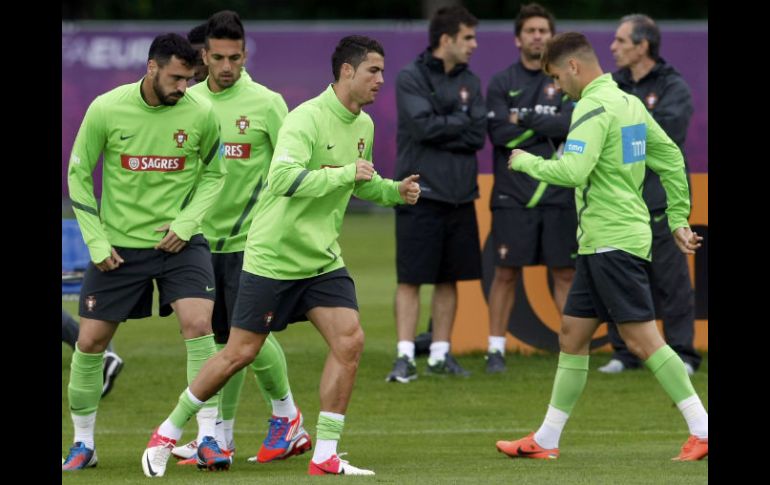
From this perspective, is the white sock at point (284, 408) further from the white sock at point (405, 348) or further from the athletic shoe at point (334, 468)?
the white sock at point (405, 348)

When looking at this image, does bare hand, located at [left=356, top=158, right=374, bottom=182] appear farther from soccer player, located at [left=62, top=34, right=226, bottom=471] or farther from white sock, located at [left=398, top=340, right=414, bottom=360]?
white sock, located at [left=398, top=340, right=414, bottom=360]

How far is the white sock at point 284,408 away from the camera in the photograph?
8.86 metres

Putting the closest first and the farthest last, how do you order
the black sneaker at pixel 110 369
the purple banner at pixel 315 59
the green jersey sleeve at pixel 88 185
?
1. the green jersey sleeve at pixel 88 185
2. the black sneaker at pixel 110 369
3. the purple banner at pixel 315 59

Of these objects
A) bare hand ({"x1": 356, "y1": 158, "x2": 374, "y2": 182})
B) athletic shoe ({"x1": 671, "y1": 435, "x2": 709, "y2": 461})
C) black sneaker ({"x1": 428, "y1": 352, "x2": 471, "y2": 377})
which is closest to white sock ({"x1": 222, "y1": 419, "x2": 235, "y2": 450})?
bare hand ({"x1": 356, "y1": 158, "x2": 374, "y2": 182})

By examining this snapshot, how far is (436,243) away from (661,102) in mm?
1985

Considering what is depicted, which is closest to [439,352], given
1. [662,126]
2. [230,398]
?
[662,126]

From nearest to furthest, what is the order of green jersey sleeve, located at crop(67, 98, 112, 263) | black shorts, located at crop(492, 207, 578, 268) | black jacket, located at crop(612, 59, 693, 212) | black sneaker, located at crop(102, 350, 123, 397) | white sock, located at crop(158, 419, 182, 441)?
white sock, located at crop(158, 419, 182, 441) → green jersey sleeve, located at crop(67, 98, 112, 263) → black sneaker, located at crop(102, 350, 123, 397) → black jacket, located at crop(612, 59, 693, 212) → black shorts, located at crop(492, 207, 578, 268)

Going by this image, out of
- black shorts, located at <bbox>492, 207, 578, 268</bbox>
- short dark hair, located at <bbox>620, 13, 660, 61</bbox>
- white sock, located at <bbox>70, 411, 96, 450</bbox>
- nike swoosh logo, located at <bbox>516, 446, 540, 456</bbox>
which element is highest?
short dark hair, located at <bbox>620, 13, 660, 61</bbox>

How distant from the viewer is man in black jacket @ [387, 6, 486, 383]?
1166cm

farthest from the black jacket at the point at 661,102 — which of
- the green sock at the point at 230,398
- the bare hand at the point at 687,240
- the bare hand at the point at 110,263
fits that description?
the bare hand at the point at 110,263

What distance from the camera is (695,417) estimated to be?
8.30 meters

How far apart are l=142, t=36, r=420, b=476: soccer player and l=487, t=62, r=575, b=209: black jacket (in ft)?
13.0

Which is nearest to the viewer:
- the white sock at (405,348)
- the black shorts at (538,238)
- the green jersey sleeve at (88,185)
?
the green jersey sleeve at (88,185)

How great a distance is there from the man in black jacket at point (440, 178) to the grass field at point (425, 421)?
50cm
